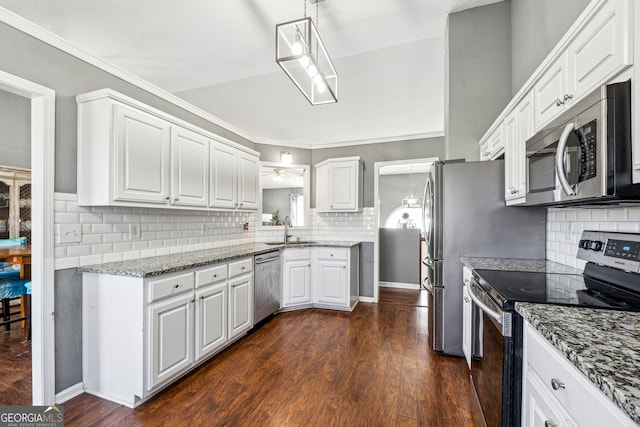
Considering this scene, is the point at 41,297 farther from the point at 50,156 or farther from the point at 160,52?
the point at 160,52

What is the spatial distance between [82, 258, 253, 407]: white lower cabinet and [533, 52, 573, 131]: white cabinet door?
2416mm

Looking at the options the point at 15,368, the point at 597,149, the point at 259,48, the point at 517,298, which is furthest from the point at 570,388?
the point at 15,368

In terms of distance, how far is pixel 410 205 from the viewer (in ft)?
22.9

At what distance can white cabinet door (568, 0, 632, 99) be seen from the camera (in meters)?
0.91

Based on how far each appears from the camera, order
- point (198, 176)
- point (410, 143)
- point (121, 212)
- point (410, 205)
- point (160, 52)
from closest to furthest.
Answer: point (121, 212), point (160, 52), point (198, 176), point (410, 143), point (410, 205)

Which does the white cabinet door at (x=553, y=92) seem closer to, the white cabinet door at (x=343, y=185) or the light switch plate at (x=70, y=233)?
the white cabinet door at (x=343, y=185)

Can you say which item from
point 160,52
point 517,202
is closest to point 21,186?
point 160,52

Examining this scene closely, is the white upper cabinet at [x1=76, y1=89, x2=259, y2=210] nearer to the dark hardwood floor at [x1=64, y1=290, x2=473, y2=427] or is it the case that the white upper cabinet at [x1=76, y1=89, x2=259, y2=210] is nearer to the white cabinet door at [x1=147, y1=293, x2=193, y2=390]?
the white cabinet door at [x1=147, y1=293, x2=193, y2=390]

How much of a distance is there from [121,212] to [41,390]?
123 cm

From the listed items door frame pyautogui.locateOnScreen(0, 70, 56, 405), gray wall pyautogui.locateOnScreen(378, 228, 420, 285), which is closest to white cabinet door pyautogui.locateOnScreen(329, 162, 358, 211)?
gray wall pyautogui.locateOnScreen(378, 228, 420, 285)

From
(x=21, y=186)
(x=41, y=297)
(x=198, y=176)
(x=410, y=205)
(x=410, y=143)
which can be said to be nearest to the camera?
(x=41, y=297)

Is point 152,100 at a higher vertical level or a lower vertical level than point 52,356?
higher

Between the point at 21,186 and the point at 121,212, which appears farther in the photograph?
the point at 21,186

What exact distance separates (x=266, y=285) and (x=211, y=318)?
0.95 meters
